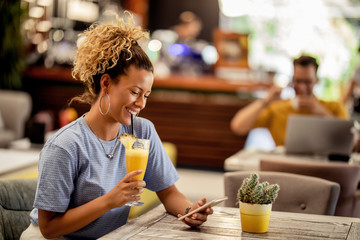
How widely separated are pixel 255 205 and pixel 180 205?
35 cm

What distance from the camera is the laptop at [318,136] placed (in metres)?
3.26

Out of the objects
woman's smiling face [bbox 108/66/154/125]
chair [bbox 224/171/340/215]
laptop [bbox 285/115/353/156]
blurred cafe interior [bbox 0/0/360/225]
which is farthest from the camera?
blurred cafe interior [bbox 0/0/360/225]

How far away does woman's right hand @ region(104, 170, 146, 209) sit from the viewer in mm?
1496

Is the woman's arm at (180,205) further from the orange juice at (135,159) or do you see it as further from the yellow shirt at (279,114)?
the yellow shirt at (279,114)

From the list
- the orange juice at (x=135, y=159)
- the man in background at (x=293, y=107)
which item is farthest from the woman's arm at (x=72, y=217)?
the man in background at (x=293, y=107)

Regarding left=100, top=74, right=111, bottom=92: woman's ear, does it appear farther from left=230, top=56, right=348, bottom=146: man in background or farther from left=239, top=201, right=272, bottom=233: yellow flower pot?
left=230, top=56, right=348, bottom=146: man in background

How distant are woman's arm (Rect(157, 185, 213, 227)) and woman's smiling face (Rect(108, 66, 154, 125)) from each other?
357 millimetres

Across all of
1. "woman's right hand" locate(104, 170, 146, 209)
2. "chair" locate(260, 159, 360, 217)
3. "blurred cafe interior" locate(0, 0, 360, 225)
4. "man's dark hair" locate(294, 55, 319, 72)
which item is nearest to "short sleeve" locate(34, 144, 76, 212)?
"woman's right hand" locate(104, 170, 146, 209)

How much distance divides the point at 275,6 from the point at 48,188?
9161mm

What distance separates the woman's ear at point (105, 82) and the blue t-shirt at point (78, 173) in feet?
0.46

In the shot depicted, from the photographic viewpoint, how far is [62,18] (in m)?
8.64

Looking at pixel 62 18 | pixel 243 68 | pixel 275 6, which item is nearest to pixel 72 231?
pixel 243 68

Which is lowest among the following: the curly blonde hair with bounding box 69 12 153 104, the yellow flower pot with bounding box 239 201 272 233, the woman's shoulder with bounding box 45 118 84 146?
the yellow flower pot with bounding box 239 201 272 233


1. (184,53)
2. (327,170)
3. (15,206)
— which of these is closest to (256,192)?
(15,206)
